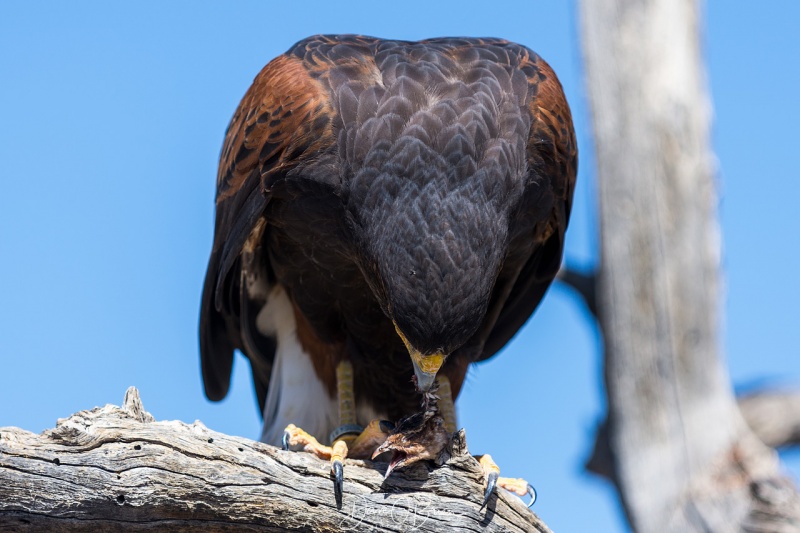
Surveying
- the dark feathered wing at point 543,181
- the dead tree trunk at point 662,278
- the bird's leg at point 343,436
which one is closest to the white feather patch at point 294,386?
the bird's leg at point 343,436

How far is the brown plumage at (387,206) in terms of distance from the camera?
4.41 m

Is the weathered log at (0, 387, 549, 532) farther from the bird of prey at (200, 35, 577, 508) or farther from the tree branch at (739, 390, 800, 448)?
the tree branch at (739, 390, 800, 448)

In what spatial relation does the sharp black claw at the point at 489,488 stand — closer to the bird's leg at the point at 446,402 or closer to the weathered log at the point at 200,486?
the weathered log at the point at 200,486

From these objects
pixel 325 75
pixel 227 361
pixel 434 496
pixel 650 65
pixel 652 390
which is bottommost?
pixel 434 496

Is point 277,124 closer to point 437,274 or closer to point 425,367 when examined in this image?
point 437,274

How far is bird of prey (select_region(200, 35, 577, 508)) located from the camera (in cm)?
439

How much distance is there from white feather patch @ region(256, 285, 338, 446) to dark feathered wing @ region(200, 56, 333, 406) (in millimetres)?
107

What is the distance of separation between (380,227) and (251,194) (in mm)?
1035

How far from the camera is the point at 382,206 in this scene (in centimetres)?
459

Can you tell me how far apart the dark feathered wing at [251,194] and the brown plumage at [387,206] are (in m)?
0.01

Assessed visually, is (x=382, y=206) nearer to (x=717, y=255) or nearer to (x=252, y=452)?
(x=252, y=452)

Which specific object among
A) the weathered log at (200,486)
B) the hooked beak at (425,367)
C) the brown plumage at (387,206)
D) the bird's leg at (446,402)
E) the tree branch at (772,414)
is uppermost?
the brown plumage at (387,206)

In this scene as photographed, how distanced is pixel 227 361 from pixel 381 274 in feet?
7.12

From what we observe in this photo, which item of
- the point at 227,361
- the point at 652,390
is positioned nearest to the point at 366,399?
the point at 227,361
